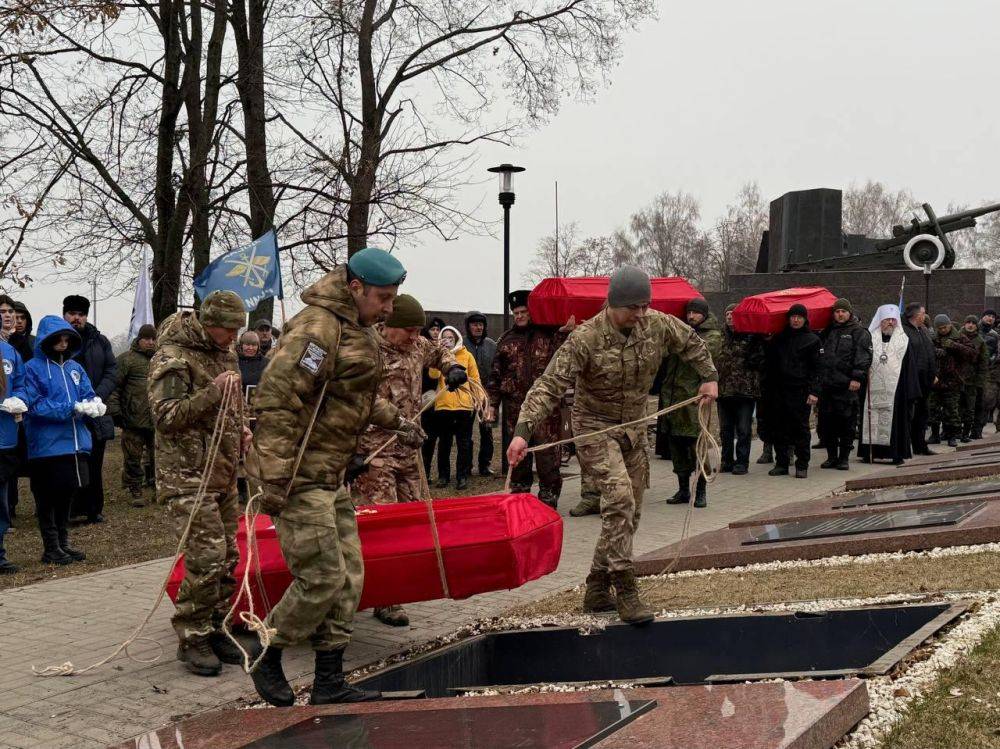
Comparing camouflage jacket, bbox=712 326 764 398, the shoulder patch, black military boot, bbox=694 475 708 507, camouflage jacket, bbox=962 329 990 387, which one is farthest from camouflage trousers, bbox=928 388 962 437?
the shoulder patch

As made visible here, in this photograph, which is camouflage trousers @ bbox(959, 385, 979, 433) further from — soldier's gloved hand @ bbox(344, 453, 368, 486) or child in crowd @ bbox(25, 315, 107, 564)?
child in crowd @ bbox(25, 315, 107, 564)

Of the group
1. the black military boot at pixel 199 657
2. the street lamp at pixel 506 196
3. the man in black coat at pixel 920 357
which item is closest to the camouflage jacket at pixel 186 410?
the black military boot at pixel 199 657

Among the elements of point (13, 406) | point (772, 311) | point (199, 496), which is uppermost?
point (772, 311)

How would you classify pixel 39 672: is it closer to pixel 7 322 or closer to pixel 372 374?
pixel 372 374

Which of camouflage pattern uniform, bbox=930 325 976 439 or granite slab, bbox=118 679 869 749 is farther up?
camouflage pattern uniform, bbox=930 325 976 439

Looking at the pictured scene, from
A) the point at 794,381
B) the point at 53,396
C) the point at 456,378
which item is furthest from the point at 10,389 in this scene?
the point at 794,381

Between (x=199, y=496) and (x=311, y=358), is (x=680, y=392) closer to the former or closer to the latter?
(x=199, y=496)

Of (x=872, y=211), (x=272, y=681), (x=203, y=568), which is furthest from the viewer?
(x=872, y=211)

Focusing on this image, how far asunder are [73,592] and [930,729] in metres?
6.25

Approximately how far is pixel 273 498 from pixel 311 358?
0.65 meters

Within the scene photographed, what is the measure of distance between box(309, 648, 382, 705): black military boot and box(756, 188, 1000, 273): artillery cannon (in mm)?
22570

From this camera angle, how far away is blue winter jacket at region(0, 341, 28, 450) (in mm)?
8609

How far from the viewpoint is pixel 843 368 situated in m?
13.9

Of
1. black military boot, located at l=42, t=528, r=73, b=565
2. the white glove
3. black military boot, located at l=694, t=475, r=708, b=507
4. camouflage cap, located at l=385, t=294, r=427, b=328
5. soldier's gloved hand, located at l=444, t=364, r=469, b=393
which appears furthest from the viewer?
black military boot, located at l=694, t=475, r=708, b=507
